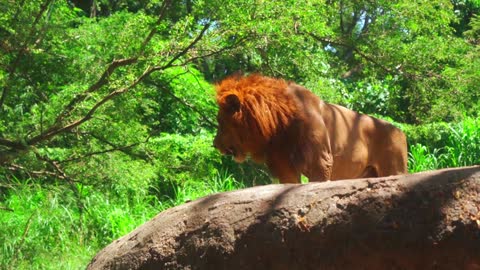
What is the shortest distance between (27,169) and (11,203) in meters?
1.83

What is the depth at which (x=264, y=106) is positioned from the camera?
21.4 ft

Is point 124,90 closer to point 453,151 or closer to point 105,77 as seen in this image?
point 105,77

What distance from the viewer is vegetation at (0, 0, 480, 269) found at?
7.30m

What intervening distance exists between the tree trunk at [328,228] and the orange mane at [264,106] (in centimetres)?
248

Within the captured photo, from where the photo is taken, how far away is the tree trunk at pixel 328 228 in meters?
3.19

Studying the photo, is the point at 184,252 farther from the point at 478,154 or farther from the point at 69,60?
the point at 478,154

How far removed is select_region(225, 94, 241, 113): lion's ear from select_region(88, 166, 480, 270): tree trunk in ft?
8.18

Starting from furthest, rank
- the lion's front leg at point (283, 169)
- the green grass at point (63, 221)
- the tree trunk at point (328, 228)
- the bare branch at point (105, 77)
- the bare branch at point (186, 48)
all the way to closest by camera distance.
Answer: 1. the green grass at point (63, 221)
2. the bare branch at point (186, 48)
3. the bare branch at point (105, 77)
4. the lion's front leg at point (283, 169)
5. the tree trunk at point (328, 228)

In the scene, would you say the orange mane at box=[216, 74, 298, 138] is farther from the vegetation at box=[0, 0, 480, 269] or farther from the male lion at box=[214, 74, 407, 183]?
the vegetation at box=[0, 0, 480, 269]

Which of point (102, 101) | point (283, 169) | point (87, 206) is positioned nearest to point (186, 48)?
point (102, 101)

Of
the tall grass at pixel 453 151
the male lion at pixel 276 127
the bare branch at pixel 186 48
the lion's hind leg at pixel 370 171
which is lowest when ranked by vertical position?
the tall grass at pixel 453 151

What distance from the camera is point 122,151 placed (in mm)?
7652

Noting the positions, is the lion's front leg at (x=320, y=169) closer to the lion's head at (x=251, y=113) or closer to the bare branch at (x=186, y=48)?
the lion's head at (x=251, y=113)

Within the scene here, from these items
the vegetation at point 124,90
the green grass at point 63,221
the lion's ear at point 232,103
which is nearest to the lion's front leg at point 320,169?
the lion's ear at point 232,103
